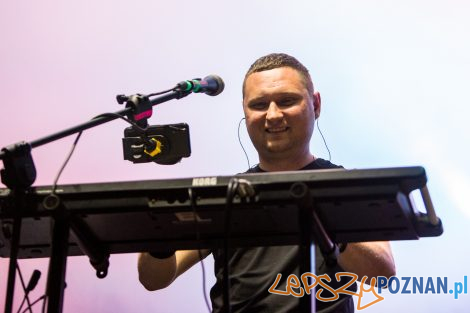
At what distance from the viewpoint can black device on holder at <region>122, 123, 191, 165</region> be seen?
150 centimetres

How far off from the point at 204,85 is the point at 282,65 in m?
0.45

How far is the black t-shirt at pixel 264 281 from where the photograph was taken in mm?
1708

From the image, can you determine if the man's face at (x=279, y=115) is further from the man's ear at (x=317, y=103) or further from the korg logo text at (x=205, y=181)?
the korg logo text at (x=205, y=181)

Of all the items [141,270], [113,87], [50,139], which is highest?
[113,87]

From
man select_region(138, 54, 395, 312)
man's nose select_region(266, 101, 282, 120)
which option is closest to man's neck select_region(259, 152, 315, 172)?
man select_region(138, 54, 395, 312)

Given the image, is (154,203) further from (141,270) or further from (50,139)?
(141,270)

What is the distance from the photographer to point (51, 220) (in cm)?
128

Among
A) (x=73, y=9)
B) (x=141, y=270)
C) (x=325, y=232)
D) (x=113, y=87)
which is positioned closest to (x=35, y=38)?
(x=73, y=9)

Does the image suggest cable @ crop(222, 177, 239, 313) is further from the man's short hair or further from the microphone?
the man's short hair

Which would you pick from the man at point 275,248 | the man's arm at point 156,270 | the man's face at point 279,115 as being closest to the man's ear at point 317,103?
the man at point 275,248

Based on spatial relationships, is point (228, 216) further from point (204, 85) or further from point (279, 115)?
point (279, 115)

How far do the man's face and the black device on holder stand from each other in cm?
53

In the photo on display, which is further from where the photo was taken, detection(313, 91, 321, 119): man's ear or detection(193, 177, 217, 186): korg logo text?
detection(313, 91, 321, 119): man's ear

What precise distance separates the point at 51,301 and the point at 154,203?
0.83ft
